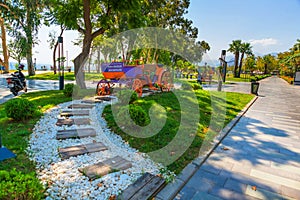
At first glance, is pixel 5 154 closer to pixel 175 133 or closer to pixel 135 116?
pixel 135 116

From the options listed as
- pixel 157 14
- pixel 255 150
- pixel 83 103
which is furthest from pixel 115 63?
pixel 157 14

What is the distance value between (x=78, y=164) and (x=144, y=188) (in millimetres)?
1075

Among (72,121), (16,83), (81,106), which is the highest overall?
(16,83)

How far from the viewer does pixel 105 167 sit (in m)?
2.77

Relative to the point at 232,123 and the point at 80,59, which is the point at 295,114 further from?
the point at 80,59

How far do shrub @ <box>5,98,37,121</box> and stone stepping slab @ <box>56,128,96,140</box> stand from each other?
1007 millimetres

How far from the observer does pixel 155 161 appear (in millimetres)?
3102

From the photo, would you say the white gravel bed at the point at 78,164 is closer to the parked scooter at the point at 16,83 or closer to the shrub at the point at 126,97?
the shrub at the point at 126,97

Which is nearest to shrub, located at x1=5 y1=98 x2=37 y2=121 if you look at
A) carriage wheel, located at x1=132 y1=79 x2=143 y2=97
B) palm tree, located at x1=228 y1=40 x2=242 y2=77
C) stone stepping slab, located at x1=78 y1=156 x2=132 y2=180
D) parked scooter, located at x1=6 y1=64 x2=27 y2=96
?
stone stepping slab, located at x1=78 y1=156 x2=132 y2=180

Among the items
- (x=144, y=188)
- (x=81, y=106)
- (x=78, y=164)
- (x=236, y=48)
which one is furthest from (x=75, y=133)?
(x=236, y=48)

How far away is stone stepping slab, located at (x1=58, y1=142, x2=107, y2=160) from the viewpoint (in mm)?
3035

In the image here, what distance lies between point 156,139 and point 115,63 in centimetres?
398

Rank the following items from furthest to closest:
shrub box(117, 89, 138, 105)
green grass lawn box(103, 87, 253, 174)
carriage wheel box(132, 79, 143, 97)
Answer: carriage wheel box(132, 79, 143, 97)
shrub box(117, 89, 138, 105)
green grass lawn box(103, 87, 253, 174)

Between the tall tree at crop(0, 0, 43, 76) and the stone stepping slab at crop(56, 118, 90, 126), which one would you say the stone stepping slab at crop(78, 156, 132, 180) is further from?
the tall tree at crop(0, 0, 43, 76)
